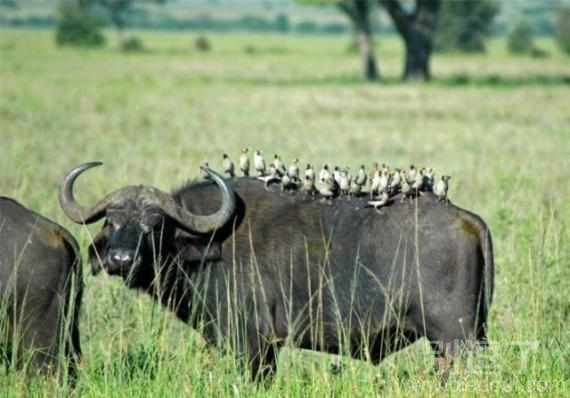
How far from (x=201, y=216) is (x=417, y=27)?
35.6 metres

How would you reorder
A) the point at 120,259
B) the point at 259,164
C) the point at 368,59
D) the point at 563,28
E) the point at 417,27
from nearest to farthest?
the point at 120,259, the point at 259,164, the point at 417,27, the point at 368,59, the point at 563,28

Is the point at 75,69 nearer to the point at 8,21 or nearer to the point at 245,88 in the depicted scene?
the point at 245,88

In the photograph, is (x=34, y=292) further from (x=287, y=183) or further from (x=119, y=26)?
(x=119, y=26)

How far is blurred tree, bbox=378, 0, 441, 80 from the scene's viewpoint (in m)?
41.2

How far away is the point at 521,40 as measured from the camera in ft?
Result: 291

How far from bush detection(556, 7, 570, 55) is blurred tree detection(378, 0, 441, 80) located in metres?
43.9

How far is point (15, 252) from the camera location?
6.25 meters

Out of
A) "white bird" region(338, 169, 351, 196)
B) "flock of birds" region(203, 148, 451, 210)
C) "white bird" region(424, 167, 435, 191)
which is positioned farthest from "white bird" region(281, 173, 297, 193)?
"white bird" region(424, 167, 435, 191)

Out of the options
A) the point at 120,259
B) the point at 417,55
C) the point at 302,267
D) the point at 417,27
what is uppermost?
the point at 120,259

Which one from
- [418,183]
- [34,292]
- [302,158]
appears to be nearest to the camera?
[34,292]

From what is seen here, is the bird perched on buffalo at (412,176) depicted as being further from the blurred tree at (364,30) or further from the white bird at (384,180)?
the blurred tree at (364,30)

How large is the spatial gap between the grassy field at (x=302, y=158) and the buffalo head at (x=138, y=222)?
1.04 ft

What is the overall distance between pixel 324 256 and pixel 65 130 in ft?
48.8

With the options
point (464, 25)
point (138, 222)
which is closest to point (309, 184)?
point (138, 222)
